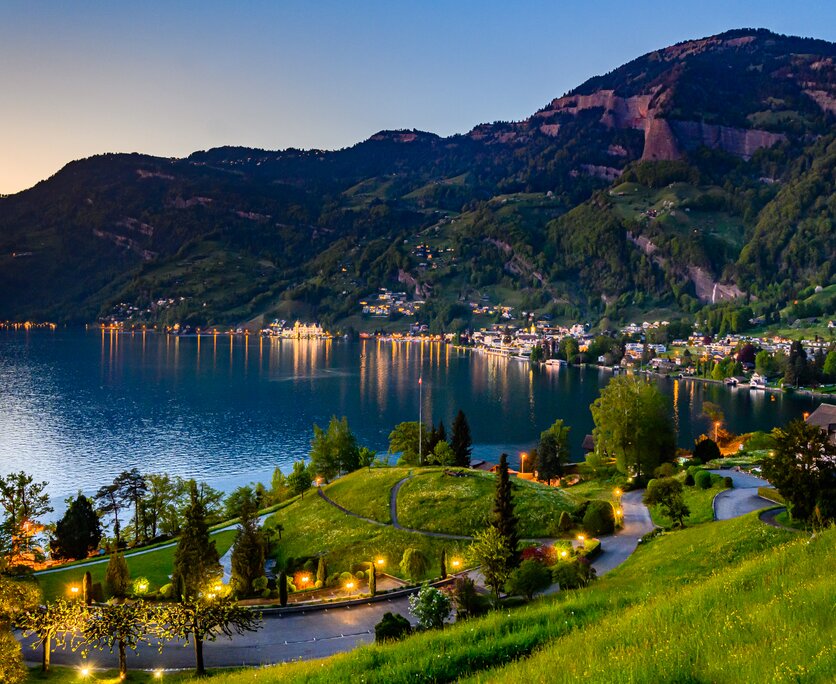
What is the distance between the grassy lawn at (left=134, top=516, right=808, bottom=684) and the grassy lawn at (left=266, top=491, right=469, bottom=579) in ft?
92.7

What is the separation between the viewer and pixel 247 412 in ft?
439

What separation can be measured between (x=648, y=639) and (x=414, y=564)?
109 ft

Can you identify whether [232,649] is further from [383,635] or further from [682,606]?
[682,606]

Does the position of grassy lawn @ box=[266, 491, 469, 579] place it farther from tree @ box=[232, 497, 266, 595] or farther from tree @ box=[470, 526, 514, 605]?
tree @ box=[470, 526, 514, 605]

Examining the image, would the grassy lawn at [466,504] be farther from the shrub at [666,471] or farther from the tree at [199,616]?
the tree at [199,616]

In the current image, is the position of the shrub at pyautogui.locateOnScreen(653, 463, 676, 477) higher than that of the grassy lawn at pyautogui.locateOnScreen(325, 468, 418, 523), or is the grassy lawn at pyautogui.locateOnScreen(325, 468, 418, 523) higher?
the shrub at pyautogui.locateOnScreen(653, 463, 676, 477)

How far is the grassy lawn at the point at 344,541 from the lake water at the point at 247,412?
36.1m

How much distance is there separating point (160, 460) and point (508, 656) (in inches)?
3735

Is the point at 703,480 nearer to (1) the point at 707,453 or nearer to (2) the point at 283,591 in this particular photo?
(1) the point at 707,453

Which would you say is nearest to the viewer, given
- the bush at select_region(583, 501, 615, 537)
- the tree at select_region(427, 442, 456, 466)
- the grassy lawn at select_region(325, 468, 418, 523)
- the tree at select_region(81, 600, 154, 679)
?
the tree at select_region(81, 600, 154, 679)

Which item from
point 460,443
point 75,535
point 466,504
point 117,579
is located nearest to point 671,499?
point 466,504

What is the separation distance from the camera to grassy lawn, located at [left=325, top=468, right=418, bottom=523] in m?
53.8

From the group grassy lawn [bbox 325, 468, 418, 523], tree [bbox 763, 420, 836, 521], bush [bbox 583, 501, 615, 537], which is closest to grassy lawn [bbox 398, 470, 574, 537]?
grassy lawn [bbox 325, 468, 418, 523]

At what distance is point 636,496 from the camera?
5884cm
